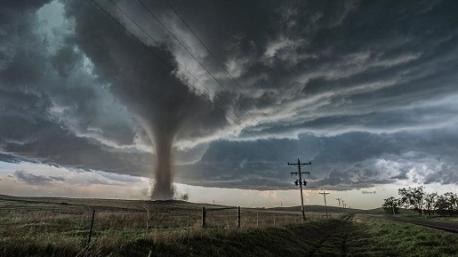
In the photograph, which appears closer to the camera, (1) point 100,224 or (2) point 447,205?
(1) point 100,224

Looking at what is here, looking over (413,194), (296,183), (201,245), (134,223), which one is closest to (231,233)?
(201,245)

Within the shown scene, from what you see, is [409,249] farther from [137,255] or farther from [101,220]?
[101,220]

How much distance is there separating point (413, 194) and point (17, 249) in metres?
200

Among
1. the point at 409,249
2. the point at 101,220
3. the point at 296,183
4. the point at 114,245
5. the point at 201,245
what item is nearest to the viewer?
the point at 114,245

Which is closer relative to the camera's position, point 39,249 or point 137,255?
point 39,249

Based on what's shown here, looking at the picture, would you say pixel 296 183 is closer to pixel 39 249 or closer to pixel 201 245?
pixel 201 245

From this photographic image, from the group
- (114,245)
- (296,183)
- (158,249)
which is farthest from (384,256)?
(296,183)

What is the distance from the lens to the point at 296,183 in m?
64.2

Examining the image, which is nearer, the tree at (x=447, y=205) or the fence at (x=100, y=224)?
the fence at (x=100, y=224)

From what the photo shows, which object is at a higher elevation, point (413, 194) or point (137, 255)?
point (413, 194)

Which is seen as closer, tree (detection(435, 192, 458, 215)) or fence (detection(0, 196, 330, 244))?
fence (detection(0, 196, 330, 244))

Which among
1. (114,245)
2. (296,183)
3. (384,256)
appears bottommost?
(384,256)

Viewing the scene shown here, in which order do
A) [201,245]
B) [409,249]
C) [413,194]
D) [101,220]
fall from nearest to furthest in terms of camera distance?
[201,245], [409,249], [101,220], [413,194]

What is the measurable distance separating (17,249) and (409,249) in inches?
807
